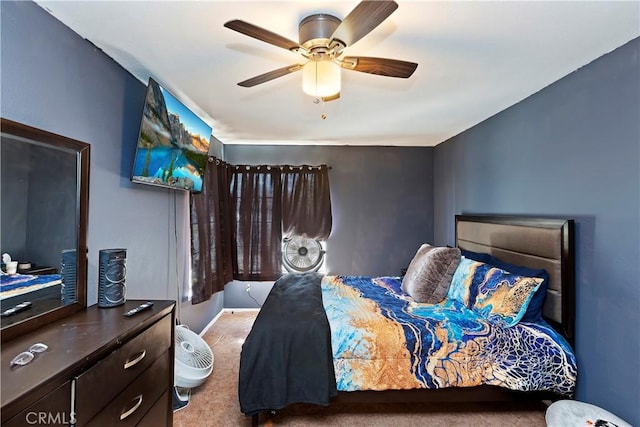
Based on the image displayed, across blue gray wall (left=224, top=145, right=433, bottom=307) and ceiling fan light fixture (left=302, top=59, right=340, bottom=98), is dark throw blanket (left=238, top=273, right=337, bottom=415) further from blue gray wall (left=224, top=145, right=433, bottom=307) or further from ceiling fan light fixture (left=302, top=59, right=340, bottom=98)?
blue gray wall (left=224, top=145, right=433, bottom=307)

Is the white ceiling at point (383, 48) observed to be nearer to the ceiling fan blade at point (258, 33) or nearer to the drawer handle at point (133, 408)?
the ceiling fan blade at point (258, 33)

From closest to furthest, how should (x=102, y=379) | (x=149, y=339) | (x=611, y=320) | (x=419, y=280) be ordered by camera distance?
1. (x=102, y=379)
2. (x=149, y=339)
3. (x=611, y=320)
4. (x=419, y=280)

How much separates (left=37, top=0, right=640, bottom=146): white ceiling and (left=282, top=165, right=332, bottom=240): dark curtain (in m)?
1.35

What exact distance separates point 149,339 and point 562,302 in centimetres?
241

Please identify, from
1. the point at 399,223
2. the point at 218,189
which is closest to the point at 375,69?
the point at 218,189

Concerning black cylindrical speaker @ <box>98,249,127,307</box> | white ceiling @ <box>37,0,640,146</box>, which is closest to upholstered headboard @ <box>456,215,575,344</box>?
white ceiling @ <box>37,0,640,146</box>

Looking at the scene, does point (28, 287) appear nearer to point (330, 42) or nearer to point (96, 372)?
point (96, 372)

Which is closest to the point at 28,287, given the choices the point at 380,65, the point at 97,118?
the point at 97,118

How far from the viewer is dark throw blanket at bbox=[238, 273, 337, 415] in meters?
1.90

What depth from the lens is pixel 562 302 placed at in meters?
2.03

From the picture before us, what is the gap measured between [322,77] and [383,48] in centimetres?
46

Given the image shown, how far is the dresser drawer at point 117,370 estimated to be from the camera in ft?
3.52

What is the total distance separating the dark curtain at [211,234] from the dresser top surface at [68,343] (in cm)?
152

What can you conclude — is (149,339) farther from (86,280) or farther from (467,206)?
(467,206)
